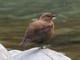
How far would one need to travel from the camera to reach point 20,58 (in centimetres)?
1143

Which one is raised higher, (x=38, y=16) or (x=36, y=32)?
(x=36, y=32)

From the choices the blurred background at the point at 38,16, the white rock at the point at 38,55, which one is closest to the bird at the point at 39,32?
the white rock at the point at 38,55

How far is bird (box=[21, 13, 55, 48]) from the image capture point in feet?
38.8

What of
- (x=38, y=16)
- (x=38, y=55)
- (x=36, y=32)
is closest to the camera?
(x=38, y=55)

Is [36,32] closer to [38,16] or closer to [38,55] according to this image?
[38,55]

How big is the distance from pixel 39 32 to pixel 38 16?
1977cm

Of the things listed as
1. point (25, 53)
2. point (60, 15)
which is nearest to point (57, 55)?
point (25, 53)

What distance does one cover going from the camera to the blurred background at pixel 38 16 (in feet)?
71.4

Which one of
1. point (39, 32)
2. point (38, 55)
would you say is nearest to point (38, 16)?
point (39, 32)

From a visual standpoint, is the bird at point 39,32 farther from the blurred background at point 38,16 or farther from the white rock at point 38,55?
the blurred background at point 38,16

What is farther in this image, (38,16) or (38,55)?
(38,16)

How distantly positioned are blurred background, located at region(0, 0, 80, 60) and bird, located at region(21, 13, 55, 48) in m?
6.57

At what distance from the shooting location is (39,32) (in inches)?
473

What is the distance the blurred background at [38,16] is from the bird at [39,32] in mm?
6570
